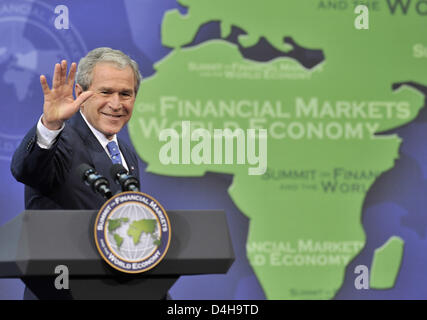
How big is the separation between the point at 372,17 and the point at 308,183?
1158 millimetres

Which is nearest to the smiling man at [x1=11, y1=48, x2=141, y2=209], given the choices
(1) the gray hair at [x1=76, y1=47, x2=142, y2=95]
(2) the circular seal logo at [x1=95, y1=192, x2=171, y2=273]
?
(1) the gray hair at [x1=76, y1=47, x2=142, y2=95]

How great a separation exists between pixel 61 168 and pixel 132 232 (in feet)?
1.88

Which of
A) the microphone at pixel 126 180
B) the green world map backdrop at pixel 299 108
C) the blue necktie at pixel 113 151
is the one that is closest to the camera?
the microphone at pixel 126 180

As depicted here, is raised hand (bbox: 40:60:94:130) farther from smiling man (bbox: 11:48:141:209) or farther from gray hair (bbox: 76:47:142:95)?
gray hair (bbox: 76:47:142:95)

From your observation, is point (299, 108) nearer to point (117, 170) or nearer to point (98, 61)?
point (98, 61)

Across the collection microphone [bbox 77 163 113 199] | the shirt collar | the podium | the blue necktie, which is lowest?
the podium

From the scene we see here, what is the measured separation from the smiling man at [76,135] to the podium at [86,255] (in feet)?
0.92

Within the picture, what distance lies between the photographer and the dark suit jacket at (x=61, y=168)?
2.13 metres

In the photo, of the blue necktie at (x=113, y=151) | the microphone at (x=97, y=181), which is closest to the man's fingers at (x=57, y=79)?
the microphone at (x=97, y=181)

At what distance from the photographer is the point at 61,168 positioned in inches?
92.7

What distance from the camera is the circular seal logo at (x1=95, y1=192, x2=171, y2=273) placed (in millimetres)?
1881

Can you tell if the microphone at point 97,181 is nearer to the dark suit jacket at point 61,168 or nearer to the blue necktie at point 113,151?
the dark suit jacket at point 61,168

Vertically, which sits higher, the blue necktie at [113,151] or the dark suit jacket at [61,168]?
the blue necktie at [113,151]
